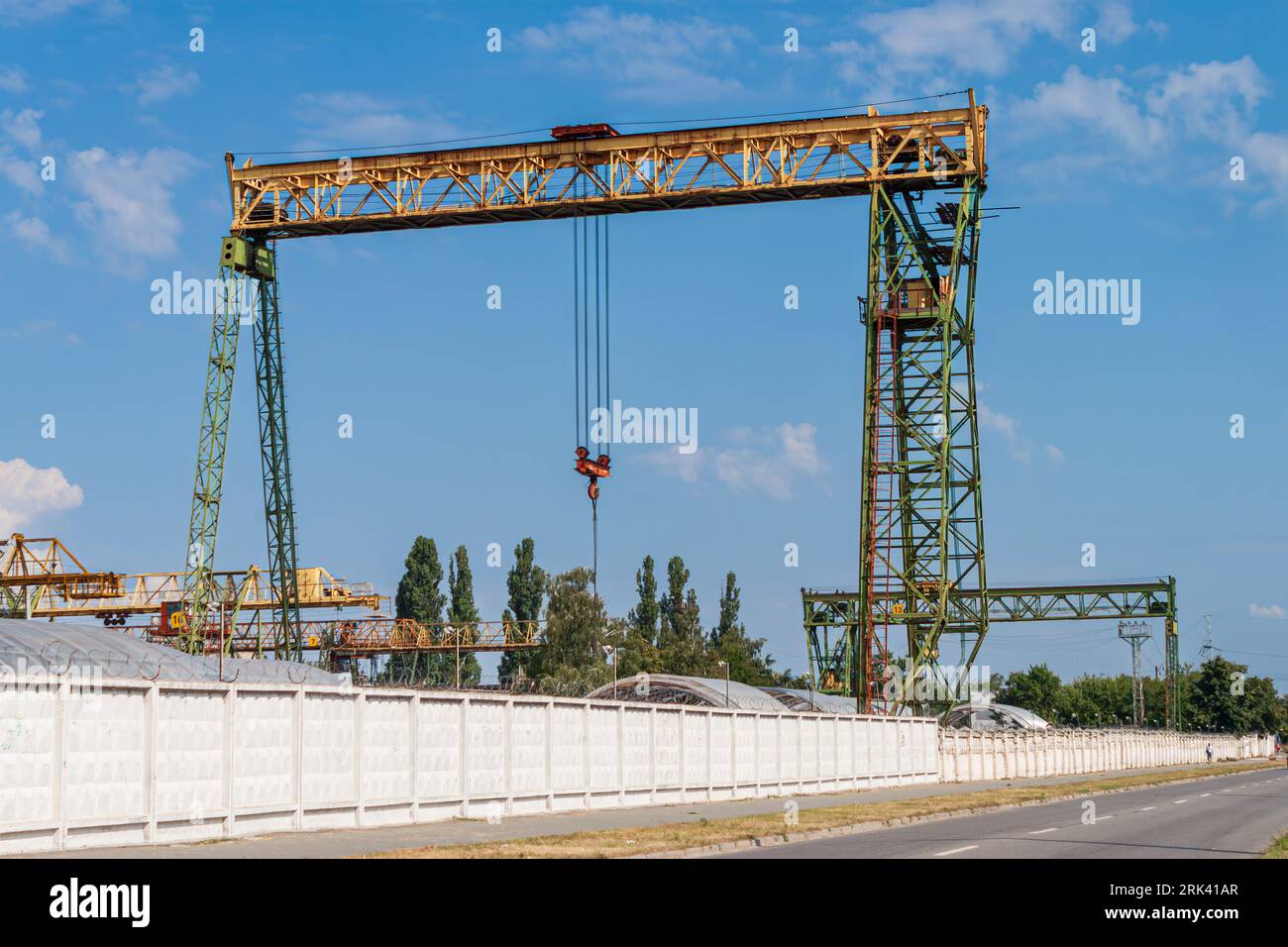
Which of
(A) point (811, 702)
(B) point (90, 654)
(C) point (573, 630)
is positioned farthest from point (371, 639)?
(B) point (90, 654)

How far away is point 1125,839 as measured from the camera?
25.3 metres

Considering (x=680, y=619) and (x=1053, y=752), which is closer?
(x=1053, y=752)

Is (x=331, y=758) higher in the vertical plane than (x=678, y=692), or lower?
higher

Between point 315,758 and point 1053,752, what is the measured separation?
179ft

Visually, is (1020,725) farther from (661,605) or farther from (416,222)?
(416,222)

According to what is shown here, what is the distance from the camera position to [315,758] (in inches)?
936

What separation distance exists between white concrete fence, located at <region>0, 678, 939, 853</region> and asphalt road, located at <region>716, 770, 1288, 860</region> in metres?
6.18

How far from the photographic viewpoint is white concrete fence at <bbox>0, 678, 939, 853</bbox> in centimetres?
1894

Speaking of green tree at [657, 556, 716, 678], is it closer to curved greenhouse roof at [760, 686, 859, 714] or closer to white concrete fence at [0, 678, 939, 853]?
curved greenhouse roof at [760, 686, 859, 714]

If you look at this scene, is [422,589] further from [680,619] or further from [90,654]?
[90,654]

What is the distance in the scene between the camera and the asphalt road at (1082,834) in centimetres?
2217

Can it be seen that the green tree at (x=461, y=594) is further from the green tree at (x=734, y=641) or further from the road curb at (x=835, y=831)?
the road curb at (x=835, y=831)

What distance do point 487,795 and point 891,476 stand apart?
3502 cm
